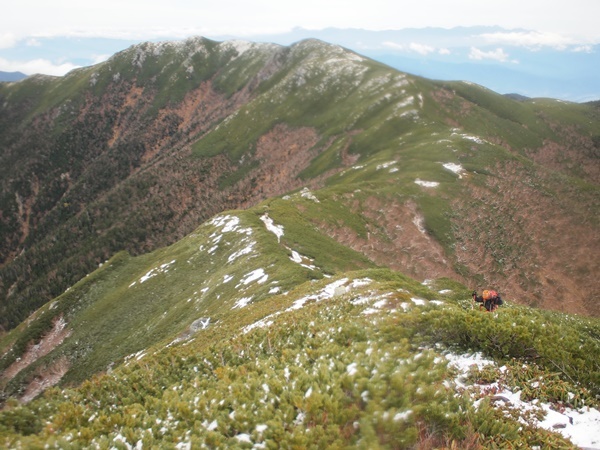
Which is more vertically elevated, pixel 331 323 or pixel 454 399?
pixel 454 399

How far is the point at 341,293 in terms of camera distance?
22.2 meters

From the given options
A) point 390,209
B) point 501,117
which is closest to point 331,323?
point 390,209

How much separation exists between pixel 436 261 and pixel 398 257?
249 inches

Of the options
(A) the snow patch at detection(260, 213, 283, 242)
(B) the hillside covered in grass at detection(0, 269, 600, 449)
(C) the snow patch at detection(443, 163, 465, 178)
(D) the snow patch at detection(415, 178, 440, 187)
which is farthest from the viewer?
(C) the snow patch at detection(443, 163, 465, 178)

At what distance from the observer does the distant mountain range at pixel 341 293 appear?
28.2 feet

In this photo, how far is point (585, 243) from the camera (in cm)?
6384

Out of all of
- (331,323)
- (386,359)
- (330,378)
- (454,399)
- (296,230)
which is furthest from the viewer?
(296,230)

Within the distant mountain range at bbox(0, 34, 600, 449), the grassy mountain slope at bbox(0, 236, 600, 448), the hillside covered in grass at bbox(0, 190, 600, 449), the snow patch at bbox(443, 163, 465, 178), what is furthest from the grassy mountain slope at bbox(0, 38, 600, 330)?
the grassy mountain slope at bbox(0, 236, 600, 448)

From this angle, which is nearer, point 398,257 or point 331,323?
point 331,323

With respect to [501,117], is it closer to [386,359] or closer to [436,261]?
[436,261]

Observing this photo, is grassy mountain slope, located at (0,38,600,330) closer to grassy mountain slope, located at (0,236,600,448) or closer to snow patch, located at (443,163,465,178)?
snow patch, located at (443,163,465,178)

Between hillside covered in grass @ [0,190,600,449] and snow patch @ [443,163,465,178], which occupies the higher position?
hillside covered in grass @ [0,190,600,449]

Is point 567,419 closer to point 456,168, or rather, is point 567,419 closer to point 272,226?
point 272,226

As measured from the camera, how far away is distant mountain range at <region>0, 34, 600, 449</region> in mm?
8586
